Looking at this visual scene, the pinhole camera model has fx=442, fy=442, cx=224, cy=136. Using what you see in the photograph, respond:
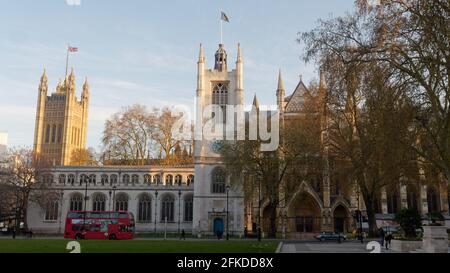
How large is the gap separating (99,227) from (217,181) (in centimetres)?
1560

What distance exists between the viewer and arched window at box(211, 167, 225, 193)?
51.4m

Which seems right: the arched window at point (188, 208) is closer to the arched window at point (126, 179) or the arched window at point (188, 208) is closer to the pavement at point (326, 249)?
the arched window at point (126, 179)

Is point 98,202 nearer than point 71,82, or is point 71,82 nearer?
point 98,202

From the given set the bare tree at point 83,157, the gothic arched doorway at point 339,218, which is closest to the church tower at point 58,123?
the bare tree at point 83,157

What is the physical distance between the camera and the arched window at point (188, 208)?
54.5 m

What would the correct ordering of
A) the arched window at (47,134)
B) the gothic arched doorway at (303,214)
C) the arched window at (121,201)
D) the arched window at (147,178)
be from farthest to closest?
the arched window at (47,134), the arched window at (147,178), the arched window at (121,201), the gothic arched doorway at (303,214)

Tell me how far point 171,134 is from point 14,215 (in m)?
23.9

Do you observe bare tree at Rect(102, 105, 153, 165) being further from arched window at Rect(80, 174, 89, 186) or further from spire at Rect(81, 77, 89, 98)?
spire at Rect(81, 77, 89, 98)

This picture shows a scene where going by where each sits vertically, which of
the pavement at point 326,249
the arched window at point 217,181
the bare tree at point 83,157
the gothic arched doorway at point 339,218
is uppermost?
the bare tree at point 83,157

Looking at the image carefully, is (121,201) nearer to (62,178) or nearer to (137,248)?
(62,178)

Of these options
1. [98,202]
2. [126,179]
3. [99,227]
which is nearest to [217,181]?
[126,179]

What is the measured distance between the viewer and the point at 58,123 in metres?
108

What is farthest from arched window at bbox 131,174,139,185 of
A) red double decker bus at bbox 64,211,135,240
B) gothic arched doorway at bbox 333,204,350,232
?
gothic arched doorway at bbox 333,204,350,232
